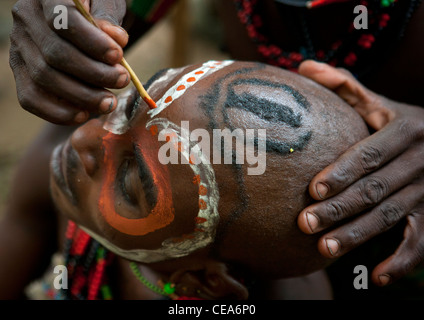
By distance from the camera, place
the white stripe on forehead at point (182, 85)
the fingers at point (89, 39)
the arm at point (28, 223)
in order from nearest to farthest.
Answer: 1. the fingers at point (89, 39)
2. the white stripe on forehead at point (182, 85)
3. the arm at point (28, 223)

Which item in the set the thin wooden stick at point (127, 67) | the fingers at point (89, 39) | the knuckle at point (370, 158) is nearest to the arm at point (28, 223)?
the thin wooden stick at point (127, 67)

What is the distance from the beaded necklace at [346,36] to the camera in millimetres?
1684

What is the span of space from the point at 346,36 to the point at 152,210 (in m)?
1.12

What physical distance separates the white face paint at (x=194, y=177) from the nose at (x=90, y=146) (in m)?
0.04

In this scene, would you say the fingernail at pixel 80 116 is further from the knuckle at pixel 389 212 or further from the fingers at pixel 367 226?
the knuckle at pixel 389 212

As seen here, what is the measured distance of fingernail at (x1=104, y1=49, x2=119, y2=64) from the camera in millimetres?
1048

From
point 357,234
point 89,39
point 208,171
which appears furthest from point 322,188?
point 89,39

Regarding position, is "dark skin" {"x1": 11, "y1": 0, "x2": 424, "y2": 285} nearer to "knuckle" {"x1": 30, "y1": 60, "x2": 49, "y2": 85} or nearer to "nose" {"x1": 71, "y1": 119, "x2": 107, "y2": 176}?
"knuckle" {"x1": 30, "y1": 60, "x2": 49, "y2": 85}

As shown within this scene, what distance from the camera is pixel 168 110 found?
1.24 metres

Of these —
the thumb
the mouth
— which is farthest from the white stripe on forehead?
the mouth

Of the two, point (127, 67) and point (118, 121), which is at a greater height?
point (127, 67)

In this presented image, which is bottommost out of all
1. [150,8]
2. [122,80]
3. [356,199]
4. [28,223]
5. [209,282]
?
[28,223]

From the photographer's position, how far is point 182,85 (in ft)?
4.19

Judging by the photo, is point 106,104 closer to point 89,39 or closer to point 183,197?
point 89,39
